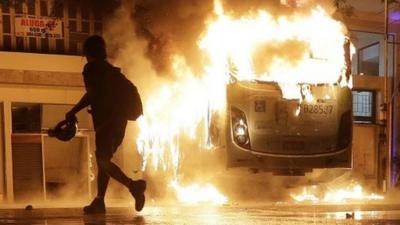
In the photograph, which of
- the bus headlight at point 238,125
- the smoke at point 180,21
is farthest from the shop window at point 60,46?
the bus headlight at point 238,125

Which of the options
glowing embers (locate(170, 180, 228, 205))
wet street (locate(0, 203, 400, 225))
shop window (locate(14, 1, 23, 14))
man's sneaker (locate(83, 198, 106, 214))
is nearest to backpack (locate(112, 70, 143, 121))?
man's sneaker (locate(83, 198, 106, 214))

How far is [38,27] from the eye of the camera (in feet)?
Answer: 45.5

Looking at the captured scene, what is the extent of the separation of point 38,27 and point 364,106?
1082 centimetres

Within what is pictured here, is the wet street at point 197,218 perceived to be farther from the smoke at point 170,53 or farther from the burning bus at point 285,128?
the smoke at point 170,53

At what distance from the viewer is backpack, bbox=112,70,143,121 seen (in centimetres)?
613

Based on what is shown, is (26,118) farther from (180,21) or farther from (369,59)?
(369,59)

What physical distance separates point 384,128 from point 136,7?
28.0 ft

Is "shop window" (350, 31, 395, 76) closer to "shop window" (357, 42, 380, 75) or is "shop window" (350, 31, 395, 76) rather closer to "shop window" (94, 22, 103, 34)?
"shop window" (357, 42, 380, 75)

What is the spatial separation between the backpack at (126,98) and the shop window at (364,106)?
14.2 metres

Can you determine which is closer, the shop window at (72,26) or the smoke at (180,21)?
the smoke at (180,21)

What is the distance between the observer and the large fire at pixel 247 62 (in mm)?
10102

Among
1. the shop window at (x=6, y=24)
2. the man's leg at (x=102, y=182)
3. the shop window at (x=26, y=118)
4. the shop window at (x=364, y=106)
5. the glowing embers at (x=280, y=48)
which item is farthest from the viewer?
the shop window at (x=364, y=106)

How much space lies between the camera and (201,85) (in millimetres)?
11023

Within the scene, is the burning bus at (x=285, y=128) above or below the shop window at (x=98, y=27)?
below
